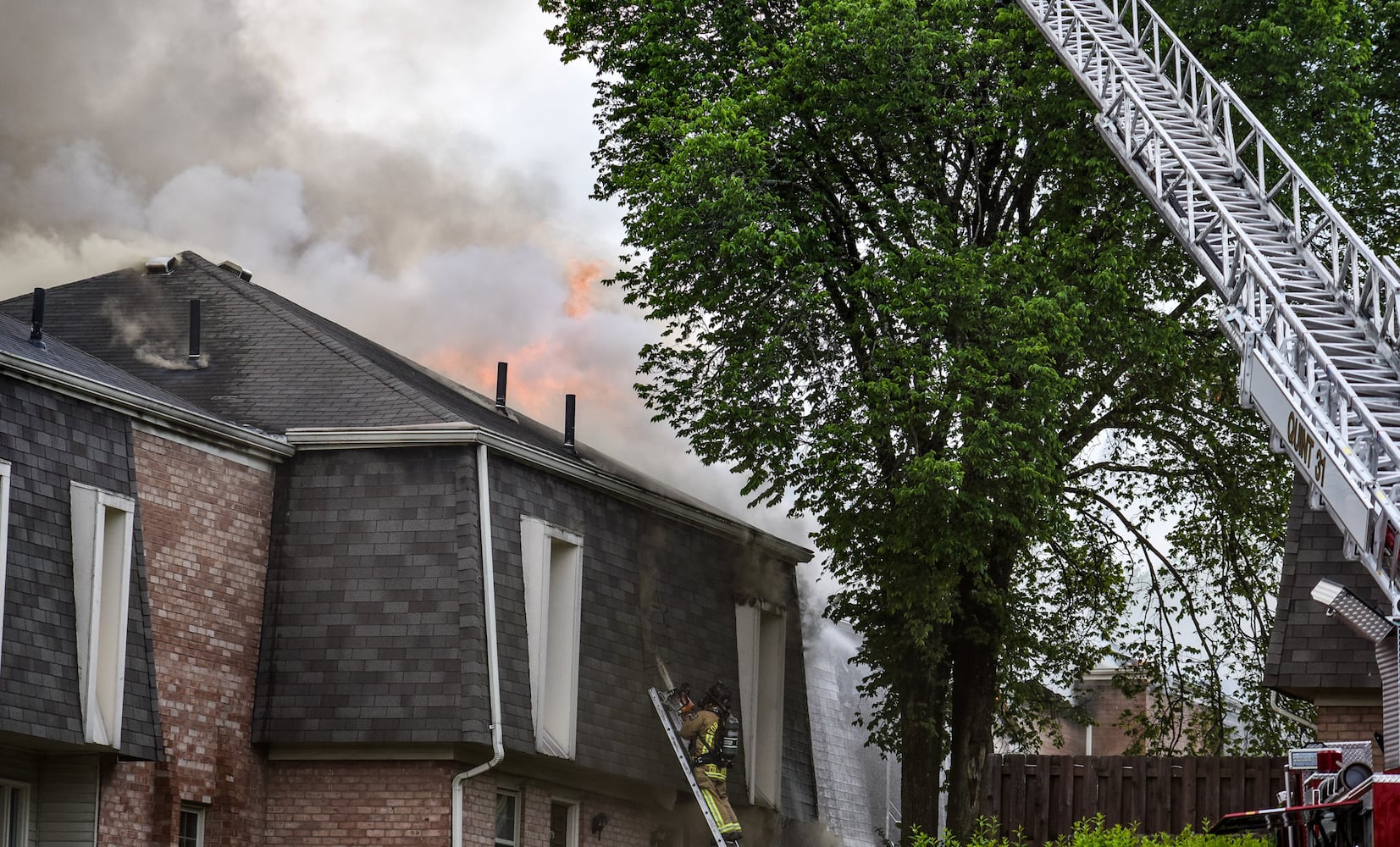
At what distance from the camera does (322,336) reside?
23422mm

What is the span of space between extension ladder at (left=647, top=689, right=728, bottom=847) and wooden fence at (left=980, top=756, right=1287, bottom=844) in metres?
3.42

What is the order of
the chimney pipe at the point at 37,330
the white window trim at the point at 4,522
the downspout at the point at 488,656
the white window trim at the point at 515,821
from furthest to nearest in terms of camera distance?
the white window trim at the point at 515,821 → the downspout at the point at 488,656 → the chimney pipe at the point at 37,330 → the white window trim at the point at 4,522

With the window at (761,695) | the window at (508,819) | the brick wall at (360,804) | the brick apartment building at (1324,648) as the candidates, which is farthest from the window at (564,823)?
the brick apartment building at (1324,648)

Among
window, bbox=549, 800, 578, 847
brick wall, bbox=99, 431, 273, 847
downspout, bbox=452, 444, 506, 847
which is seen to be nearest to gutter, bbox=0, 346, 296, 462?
brick wall, bbox=99, 431, 273, 847

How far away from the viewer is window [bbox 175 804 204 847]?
19497 millimetres

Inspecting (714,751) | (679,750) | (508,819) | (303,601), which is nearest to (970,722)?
(714,751)

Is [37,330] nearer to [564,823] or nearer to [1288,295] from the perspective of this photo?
[564,823]

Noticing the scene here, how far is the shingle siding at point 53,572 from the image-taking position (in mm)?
17109

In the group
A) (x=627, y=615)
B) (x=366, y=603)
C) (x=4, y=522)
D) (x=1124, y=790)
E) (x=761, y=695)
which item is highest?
(x=4, y=522)

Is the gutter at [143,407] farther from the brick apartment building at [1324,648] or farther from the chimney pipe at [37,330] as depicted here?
the brick apartment building at [1324,648]

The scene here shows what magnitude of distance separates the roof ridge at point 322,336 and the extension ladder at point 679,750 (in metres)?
4.59

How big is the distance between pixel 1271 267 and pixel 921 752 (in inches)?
367

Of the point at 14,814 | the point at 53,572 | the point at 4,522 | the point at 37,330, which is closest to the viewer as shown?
the point at 4,522

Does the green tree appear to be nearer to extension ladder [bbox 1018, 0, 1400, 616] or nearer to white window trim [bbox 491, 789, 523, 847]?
extension ladder [bbox 1018, 0, 1400, 616]
